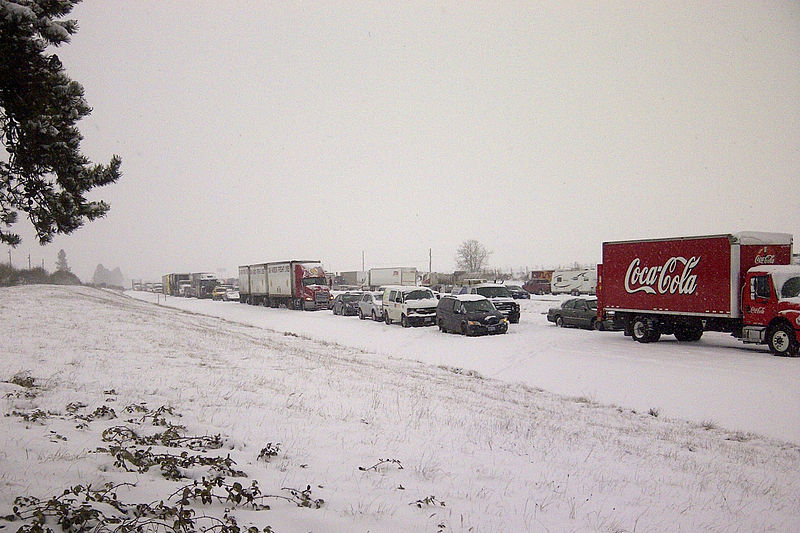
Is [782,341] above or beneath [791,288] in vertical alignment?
beneath

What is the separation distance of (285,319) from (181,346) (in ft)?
63.3

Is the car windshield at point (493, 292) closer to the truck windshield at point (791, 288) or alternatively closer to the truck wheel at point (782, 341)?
the truck wheel at point (782, 341)

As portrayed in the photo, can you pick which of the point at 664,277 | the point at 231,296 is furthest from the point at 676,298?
the point at 231,296

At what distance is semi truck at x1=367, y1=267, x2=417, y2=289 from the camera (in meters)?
57.9

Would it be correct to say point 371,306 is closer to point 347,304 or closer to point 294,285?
point 347,304

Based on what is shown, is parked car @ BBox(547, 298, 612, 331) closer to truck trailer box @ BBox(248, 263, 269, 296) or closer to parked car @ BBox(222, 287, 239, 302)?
truck trailer box @ BBox(248, 263, 269, 296)

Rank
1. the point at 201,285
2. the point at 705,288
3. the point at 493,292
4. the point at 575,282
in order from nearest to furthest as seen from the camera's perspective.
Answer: the point at 705,288 → the point at 493,292 → the point at 575,282 → the point at 201,285

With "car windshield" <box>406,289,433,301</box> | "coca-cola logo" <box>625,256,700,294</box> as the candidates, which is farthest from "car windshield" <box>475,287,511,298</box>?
"coca-cola logo" <box>625,256,700,294</box>

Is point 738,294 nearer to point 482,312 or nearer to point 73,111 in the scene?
point 482,312

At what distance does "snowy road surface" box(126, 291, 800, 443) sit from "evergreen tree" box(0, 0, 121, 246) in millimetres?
10806

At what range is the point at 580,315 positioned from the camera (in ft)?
81.5

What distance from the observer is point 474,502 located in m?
5.04

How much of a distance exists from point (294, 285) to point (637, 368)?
3226 cm

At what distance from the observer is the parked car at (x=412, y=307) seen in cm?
2686
